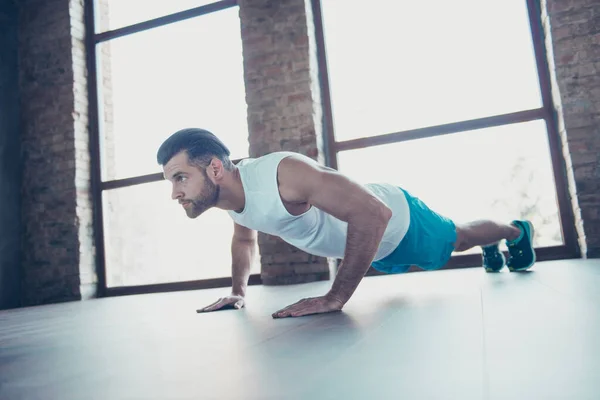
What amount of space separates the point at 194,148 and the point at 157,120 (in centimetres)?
290

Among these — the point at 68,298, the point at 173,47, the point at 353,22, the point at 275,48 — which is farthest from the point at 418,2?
the point at 68,298

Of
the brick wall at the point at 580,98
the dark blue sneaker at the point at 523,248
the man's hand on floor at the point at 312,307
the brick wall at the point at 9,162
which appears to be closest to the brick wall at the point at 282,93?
the dark blue sneaker at the point at 523,248

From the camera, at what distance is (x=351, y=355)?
0.88 m

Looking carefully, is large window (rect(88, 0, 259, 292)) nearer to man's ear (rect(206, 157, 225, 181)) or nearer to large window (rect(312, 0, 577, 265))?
large window (rect(312, 0, 577, 265))

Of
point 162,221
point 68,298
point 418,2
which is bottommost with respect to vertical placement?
point 68,298

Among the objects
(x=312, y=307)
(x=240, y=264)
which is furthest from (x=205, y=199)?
(x=312, y=307)

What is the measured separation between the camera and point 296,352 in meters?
0.96

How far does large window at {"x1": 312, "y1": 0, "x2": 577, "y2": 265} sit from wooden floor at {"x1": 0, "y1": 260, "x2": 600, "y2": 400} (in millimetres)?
1804

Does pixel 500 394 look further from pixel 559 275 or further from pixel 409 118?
pixel 409 118

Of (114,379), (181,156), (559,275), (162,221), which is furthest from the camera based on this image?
(162,221)

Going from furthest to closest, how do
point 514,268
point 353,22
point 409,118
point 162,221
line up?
point 162,221 < point 353,22 < point 409,118 < point 514,268

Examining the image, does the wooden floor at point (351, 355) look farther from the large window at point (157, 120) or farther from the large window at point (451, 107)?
the large window at point (157, 120)

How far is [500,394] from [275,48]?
11.9ft

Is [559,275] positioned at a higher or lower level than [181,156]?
lower
